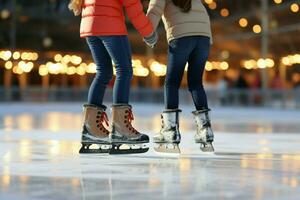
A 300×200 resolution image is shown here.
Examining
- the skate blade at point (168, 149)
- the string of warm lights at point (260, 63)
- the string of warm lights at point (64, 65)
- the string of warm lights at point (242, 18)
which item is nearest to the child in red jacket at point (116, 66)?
the skate blade at point (168, 149)

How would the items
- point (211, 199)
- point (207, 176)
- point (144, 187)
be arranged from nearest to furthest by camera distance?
point (211, 199), point (144, 187), point (207, 176)

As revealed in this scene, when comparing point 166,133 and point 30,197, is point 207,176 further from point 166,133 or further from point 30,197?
point 166,133

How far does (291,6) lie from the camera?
Answer: 899 inches

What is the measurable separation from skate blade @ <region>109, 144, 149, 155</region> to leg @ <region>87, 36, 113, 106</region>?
391mm

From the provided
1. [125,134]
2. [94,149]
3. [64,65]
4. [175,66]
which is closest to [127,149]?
[125,134]

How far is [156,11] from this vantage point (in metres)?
5.41

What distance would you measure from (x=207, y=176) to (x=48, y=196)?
3.43 ft

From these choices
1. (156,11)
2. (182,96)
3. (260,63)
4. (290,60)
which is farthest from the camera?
(260,63)

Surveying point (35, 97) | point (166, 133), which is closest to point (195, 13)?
point (166, 133)

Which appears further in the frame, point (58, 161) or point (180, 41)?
point (180, 41)

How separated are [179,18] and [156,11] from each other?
0.19m

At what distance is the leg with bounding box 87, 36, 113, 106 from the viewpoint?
17.7 ft

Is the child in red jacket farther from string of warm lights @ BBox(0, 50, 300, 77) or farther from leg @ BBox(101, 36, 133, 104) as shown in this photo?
string of warm lights @ BBox(0, 50, 300, 77)

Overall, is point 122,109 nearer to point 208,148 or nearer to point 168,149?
point 168,149
